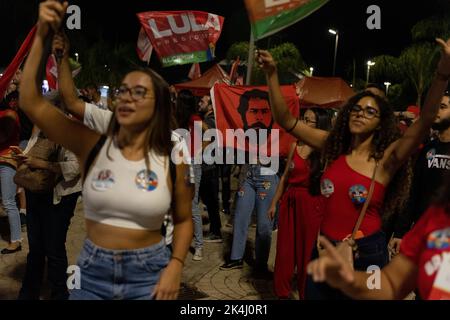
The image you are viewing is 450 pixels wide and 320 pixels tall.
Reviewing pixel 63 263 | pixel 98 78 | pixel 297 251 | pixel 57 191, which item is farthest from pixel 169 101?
pixel 98 78

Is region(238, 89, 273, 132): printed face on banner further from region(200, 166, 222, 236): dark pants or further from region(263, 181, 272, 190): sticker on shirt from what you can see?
region(200, 166, 222, 236): dark pants

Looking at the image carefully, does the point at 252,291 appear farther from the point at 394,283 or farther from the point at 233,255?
the point at 394,283

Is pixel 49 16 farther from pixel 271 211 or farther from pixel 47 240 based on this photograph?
pixel 271 211

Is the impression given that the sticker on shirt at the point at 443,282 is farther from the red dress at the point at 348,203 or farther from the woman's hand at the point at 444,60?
the woman's hand at the point at 444,60

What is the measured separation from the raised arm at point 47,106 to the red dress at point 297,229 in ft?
9.23

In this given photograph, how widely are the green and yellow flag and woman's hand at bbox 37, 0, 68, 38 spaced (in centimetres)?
148

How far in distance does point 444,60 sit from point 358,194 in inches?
36.7

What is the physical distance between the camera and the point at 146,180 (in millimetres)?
2410

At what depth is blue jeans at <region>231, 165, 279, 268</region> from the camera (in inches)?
222

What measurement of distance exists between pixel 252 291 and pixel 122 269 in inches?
120

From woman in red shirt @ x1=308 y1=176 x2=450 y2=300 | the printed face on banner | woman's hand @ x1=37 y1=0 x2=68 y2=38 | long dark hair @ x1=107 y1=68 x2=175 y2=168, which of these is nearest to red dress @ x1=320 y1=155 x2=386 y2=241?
woman in red shirt @ x1=308 y1=176 x2=450 y2=300

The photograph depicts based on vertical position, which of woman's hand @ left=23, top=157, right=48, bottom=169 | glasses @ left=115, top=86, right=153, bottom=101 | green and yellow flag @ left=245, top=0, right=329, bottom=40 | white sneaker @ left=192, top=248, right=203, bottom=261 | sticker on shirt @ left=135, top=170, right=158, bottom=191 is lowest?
white sneaker @ left=192, top=248, right=203, bottom=261

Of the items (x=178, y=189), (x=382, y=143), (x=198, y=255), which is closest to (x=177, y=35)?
(x=198, y=255)
